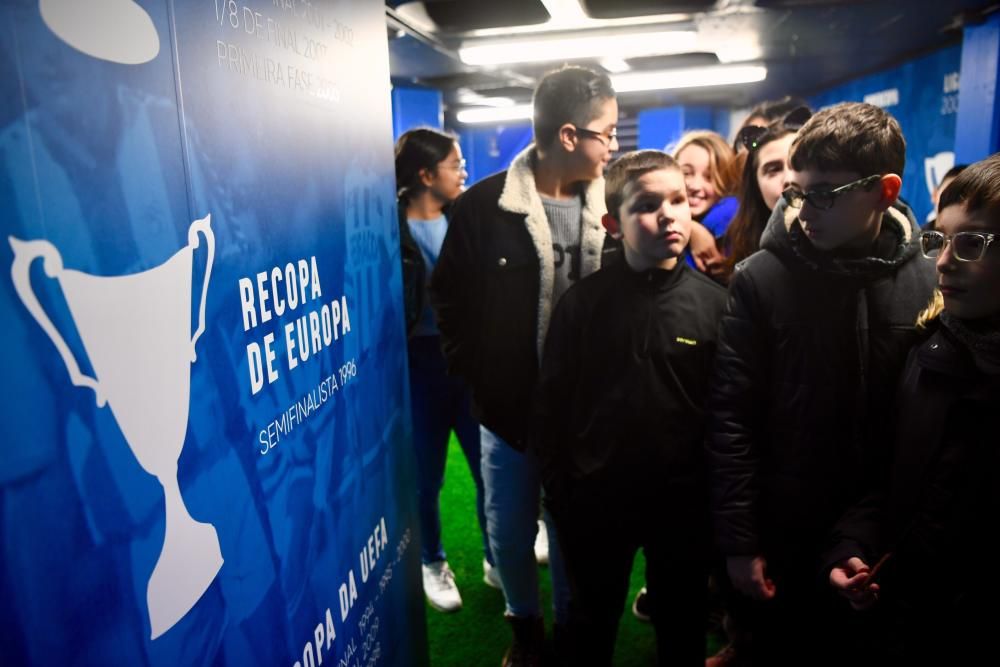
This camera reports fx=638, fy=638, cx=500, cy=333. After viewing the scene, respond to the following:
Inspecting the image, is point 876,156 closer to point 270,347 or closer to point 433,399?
point 270,347

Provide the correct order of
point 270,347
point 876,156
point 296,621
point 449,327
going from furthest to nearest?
point 449,327
point 876,156
point 296,621
point 270,347

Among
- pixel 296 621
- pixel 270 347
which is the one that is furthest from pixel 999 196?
pixel 296 621

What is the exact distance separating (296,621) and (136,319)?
70 cm

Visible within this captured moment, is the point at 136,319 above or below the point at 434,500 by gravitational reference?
above

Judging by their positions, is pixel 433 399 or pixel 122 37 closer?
pixel 122 37

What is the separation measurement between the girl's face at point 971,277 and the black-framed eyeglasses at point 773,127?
1.10 metres

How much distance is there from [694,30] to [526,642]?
190 inches

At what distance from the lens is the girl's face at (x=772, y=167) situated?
2.10m

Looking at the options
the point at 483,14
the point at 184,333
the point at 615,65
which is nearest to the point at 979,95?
the point at 615,65

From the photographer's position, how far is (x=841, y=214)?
138 cm

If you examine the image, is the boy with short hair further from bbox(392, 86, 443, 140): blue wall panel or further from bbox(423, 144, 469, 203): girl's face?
bbox(392, 86, 443, 140): blue wall panel

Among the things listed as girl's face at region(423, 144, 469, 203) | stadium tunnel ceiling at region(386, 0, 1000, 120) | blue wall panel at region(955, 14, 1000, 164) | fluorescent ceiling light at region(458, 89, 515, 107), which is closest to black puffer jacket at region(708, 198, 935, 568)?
girl's face at region(423, 144, 469, 203)

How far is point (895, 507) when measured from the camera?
1276mm

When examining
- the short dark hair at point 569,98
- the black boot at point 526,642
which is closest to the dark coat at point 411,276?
the short dark hair at point 569,98
